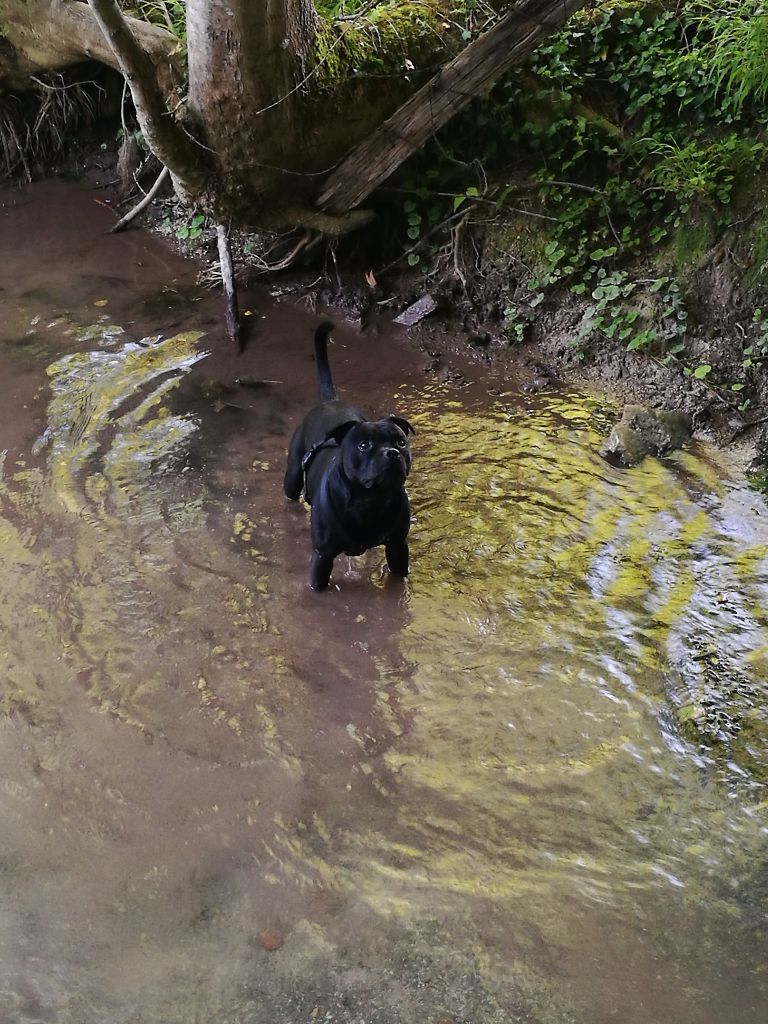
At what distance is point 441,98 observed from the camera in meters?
5.69

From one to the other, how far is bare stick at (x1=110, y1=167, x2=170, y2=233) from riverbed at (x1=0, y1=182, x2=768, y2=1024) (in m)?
2.32

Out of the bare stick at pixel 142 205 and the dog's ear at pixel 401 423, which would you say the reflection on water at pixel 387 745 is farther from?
the bare stick at pixel 142 205

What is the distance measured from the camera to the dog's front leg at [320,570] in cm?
396

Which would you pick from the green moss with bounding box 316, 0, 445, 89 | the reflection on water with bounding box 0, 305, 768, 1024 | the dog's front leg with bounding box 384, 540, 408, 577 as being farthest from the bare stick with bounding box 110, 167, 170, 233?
the dog's front leg with bounding box 384, 540, 408, 577

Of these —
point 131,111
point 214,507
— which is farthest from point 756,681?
point 131,111

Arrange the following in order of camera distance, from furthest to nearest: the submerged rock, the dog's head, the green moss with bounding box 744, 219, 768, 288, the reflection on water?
the green moss with bounding box 744, 219, 768, 288 < the submerged rock < the dog's head < the reflection on water

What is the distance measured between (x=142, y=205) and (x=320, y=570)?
16.0 ft

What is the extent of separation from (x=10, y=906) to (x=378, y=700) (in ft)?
5.22

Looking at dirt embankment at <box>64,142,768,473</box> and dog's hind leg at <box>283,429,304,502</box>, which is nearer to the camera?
dog's hind leg at <box>283,429,304,502</box>

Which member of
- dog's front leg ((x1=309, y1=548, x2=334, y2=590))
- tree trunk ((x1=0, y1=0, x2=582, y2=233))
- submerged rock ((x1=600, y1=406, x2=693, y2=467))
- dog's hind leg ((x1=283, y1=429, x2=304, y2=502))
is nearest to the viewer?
dog's front leg ((x1=309, y1=548, x2=334, y2=590))

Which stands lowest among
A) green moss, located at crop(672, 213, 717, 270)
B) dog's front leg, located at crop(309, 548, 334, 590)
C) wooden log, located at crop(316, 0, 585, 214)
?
dog's front leg, located at crop(309, 548, 334, 590)

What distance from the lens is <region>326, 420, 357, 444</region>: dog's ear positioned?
3631 mm

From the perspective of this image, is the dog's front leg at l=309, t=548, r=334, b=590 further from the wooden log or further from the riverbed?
the wooden log

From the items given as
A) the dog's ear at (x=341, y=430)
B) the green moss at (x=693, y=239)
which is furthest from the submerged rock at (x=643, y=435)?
the dog's ear at (x=341, y=430)
